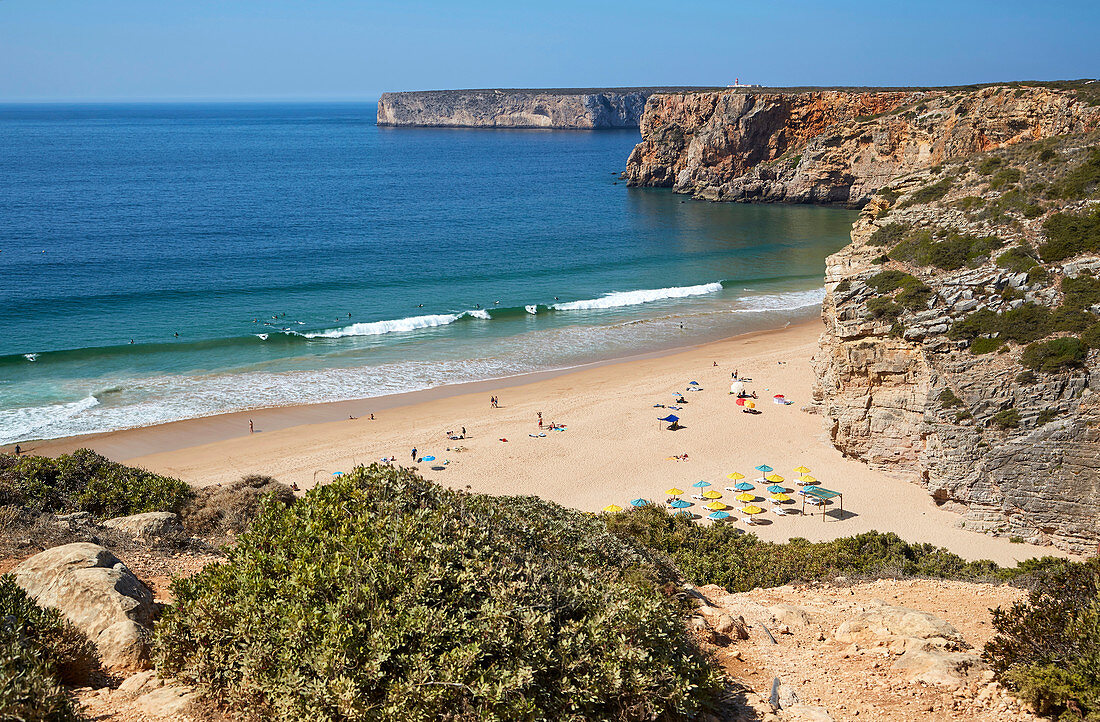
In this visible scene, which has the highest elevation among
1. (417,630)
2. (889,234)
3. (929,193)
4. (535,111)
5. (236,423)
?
(535,111)

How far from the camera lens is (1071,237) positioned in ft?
61.9

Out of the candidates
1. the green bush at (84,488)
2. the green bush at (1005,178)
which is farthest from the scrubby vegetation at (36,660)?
the green bush at (1005,178)

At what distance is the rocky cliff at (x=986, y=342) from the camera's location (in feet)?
54.6

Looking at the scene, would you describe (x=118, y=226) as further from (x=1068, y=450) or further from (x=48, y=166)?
(x=1068, y=450)

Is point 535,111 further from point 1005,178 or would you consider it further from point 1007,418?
point 1007,418

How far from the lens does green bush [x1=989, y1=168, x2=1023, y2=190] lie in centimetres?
2212

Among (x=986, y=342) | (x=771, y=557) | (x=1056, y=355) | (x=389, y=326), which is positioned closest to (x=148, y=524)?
(x=771, y=557)

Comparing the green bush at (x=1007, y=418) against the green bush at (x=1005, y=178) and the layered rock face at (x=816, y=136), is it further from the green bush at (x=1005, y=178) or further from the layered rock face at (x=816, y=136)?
the layered rock face at (x=816, y=136)

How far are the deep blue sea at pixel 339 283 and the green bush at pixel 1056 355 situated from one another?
2075 centimetres

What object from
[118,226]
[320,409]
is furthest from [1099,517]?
[118,226]

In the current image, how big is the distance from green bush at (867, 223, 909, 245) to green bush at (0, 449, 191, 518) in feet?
63.6

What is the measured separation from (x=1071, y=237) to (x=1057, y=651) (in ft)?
50.5

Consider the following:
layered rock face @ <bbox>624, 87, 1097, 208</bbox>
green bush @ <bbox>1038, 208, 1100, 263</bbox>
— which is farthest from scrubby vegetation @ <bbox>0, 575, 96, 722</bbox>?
layered rock face @ <bbox>624, 87, 1097, 208</bbox>

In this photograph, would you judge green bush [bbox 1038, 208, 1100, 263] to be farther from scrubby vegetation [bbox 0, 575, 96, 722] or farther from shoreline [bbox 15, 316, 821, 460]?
scrubby vegetation [bbox 0, 575, 96, 722]
